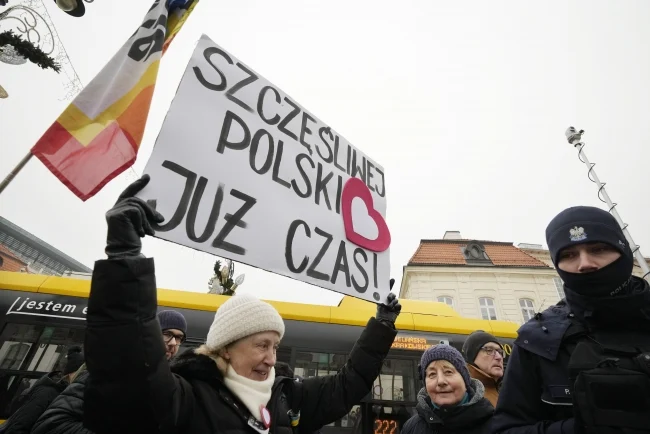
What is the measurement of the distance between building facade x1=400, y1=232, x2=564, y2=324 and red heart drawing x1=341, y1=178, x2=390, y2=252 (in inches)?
738

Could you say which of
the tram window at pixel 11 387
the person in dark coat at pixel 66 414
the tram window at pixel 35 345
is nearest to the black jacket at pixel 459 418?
the person in dark coat at pixel 66 414

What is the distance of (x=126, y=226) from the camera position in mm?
1066

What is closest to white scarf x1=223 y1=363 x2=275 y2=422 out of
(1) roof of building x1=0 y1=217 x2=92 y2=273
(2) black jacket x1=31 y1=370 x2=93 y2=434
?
(2) black jacket x1=31 y1=370 x2=93 y2=434

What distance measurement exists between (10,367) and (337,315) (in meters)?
4.88

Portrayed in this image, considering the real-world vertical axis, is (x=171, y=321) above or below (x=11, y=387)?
above

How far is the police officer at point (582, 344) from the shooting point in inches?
43.4

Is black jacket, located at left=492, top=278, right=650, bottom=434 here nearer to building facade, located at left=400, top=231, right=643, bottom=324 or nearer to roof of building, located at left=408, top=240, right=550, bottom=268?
building facade, located at left=400, top=231, right=643, bottom=324

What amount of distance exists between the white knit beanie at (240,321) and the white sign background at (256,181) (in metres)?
0.23

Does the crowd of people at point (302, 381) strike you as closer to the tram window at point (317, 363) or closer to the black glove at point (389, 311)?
the black glove at point (389, 311)

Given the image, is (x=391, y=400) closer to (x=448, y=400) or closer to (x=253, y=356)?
(x=448, y=400)

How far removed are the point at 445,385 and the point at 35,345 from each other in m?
5.75

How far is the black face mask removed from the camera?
1.34 meters

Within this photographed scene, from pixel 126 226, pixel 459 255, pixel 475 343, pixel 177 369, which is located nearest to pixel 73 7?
pixel 126 226

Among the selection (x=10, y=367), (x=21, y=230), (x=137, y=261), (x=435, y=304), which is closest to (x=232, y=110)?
(x=137, y=261)
